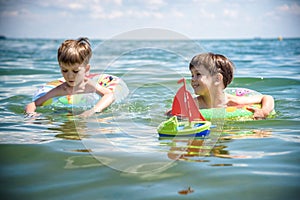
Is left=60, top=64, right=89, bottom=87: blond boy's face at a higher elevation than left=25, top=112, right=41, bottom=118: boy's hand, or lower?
higher

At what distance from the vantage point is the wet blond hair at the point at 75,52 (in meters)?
5.12

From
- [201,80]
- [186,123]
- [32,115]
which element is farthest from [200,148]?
[32,115]

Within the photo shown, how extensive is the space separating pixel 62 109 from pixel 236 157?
2968 millimetres

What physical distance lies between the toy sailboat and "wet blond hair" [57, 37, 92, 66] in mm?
1986

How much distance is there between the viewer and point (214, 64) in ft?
15.2

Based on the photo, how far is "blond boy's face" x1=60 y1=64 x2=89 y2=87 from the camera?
17.1 feet

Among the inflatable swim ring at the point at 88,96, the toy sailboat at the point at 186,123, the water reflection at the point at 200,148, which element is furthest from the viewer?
the inflatable swim ring at the point at 88,96

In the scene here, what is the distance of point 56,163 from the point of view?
2.89 m

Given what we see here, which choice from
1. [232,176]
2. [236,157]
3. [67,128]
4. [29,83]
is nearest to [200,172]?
[232,176]

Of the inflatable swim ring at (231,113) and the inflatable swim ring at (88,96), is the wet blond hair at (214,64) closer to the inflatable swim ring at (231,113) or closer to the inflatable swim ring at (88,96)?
the inflatable swim ring at (231,113)

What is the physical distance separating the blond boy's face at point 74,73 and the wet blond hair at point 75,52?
0.06 metres

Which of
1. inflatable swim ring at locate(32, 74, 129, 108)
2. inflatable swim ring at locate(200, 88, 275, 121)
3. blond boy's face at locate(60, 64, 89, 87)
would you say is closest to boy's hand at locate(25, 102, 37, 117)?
inflatable swim ring at locate(32, 74, 129, 108)

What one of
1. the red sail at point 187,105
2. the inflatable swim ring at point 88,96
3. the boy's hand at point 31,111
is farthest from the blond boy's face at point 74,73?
the red sail at point 187,105

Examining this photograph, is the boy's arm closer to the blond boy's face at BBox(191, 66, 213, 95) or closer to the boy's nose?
the boy's nose
